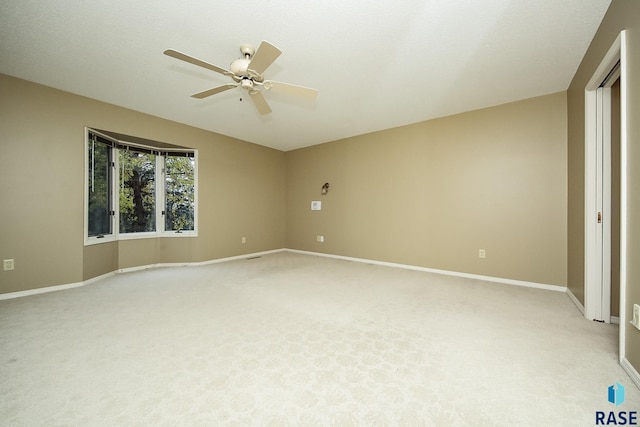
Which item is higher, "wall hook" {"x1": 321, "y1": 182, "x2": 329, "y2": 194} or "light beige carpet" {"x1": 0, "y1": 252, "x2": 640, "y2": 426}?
"wall hook" {"x1": 321, "y1": 182, "x2": 329, "y2": 194}

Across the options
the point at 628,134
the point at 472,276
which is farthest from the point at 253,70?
the point at 472,276

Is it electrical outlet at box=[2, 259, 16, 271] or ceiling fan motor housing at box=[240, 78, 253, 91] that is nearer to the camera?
ceiling fan motor housing at box=[240, 78, 253, 91]

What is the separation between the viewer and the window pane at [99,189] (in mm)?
3607

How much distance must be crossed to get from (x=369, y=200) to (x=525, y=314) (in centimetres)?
296

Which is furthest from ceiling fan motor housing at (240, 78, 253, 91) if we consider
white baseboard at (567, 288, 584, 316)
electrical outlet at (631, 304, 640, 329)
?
white baseboard at (567, 288, 584, 316)

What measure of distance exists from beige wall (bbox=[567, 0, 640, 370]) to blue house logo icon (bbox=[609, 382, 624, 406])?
0.71ft

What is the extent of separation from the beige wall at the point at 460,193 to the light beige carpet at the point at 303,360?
80 cm

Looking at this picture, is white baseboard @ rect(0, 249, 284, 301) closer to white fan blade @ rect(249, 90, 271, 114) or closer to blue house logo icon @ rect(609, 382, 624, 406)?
white fan blade @ rect(249, 90, 271, 114)

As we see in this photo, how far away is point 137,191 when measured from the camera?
432 cm

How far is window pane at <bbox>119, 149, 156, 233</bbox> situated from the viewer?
416cm

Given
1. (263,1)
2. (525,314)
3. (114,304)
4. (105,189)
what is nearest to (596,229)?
(525,314)

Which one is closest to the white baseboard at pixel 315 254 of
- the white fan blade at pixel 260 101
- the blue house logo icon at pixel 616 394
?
the blue house logo icon at pixel 616 394

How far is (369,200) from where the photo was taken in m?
4.88

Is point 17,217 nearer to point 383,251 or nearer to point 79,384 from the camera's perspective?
point 79,384
